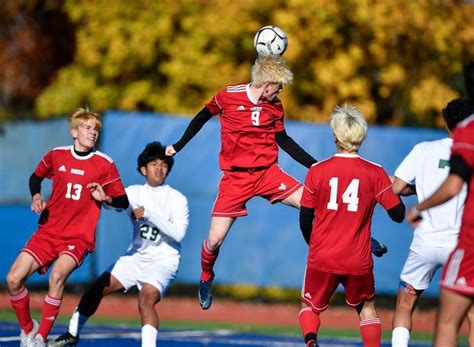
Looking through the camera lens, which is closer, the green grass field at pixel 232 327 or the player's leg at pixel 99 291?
the player's leg at pixel 99 291

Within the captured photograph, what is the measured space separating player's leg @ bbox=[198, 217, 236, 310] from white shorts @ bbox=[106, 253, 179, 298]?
0.34 metres

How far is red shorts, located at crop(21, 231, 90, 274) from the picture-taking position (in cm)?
1081

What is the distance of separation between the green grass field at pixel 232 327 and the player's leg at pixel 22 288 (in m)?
4.75

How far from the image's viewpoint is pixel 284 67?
419 inches

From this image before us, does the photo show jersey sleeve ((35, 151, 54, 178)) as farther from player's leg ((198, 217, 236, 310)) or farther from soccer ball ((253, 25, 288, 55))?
soccer ball ((253, 25, 288, 55))

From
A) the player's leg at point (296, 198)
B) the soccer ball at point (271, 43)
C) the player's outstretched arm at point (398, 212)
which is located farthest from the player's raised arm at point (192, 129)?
the player's outstretched arm at point (398, 212)

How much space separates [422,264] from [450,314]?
89.1 inches

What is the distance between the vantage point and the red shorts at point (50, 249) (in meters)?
10.8

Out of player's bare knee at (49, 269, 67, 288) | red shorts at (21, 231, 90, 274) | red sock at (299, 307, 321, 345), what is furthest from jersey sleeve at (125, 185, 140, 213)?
red sock at (299, 307, 321, 345)

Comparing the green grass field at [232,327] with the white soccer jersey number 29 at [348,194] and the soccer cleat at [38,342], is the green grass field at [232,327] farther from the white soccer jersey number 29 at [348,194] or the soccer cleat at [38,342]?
the white soccer jersey number 29 at [348,194]

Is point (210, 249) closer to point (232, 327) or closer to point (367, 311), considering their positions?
point (367, 311)

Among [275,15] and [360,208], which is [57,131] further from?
[360,208]

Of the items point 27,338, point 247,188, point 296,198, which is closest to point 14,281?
point 27,338

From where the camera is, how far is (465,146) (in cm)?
740
